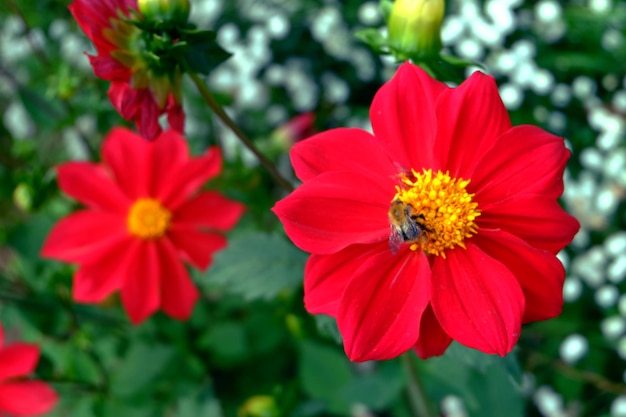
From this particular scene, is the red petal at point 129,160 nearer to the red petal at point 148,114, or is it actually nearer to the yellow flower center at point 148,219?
the yellow flower center at point 148,219

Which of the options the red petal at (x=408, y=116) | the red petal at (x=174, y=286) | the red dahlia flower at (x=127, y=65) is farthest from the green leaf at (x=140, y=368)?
the red petal at (x=408, y=116)

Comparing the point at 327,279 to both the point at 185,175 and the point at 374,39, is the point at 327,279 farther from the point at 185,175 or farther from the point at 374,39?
the point at 185,175

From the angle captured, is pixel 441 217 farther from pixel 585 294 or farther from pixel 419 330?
pixel 585 294

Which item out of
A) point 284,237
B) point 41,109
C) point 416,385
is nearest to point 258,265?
point 284,237

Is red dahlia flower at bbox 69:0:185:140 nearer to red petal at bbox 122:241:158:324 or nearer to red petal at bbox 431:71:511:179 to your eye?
red petal at bbox 431:71:511:179

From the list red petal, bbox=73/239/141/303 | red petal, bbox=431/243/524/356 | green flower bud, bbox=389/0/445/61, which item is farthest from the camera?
red petal, bbox=73/239/141/303

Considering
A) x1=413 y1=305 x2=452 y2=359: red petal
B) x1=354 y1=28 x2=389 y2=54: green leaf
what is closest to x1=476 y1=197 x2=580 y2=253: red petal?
x1=413 y1=305 x2=452 y2=359: red petal

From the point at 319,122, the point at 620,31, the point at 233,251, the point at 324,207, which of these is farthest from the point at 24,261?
the point at 620,31
